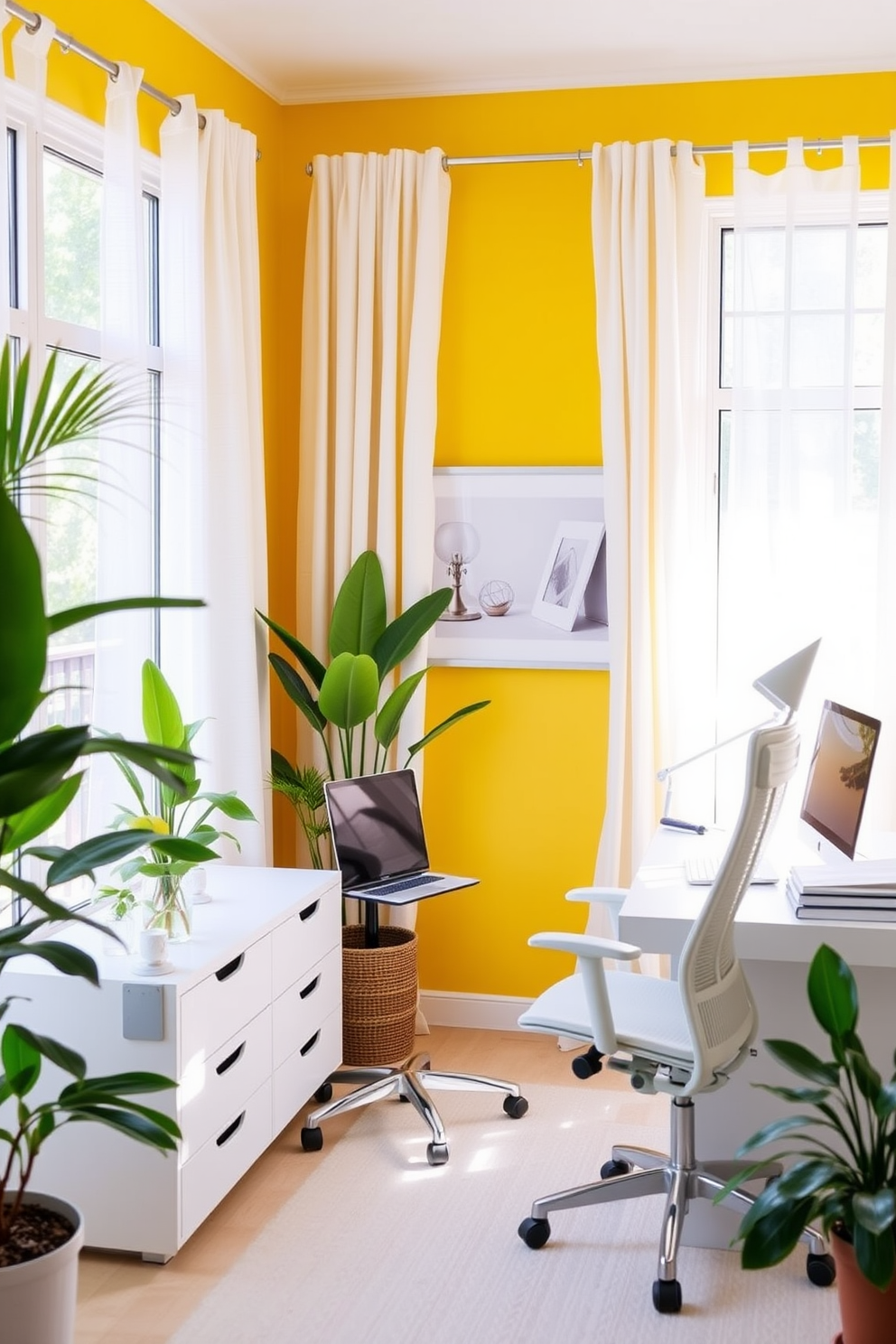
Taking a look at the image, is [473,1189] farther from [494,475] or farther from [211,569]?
[494,475]

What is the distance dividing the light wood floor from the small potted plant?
120cm

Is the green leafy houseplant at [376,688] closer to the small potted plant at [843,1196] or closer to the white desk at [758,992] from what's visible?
the white desk at [758,992]

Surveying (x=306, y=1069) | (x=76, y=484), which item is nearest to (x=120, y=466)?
(x=76, y=484)

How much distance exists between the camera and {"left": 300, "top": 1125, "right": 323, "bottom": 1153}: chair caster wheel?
341 cm

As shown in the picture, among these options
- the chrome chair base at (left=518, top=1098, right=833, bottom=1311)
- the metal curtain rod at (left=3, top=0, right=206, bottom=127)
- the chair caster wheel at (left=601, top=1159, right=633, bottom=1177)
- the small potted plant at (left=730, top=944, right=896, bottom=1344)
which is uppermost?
the metal curtain rod at (left=3, top=0, right=206, bottom=127)

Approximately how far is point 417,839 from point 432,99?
228 centimetres

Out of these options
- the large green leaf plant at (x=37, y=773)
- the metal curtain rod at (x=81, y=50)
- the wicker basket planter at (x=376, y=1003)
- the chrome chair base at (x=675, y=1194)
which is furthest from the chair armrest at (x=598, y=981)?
the metal curtain rod at (x=81, y=50)

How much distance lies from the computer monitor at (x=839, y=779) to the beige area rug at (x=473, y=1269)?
0.89 m

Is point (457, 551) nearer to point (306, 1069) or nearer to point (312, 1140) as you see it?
point (306, 1069)

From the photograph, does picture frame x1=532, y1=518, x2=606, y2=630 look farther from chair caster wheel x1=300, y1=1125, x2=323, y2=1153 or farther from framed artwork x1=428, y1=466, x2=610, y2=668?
chair caster wheel x1=300, y1=1125, x2=323, y2=1153

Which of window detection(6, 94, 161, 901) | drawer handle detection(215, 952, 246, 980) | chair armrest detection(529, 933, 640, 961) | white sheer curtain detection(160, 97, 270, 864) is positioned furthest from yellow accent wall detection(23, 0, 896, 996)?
chair armrest detection(529, 933, 640, 961)

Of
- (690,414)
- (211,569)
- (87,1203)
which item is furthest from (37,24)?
(87,1203)

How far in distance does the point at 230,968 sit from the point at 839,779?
1.44 meters

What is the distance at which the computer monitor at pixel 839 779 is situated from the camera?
118 inches
